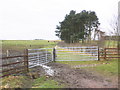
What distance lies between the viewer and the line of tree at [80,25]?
1032 inches

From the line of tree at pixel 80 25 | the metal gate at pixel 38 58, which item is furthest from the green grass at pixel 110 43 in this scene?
the metal gate at pixel 38 58

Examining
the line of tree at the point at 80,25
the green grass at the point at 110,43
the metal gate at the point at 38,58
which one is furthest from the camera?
the line of tree at the point at 80,25

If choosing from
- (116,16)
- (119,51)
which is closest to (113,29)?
(116,16)

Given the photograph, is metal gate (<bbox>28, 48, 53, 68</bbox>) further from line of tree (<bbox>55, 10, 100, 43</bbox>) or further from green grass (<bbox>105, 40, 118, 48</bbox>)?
line of tree (<bbox>55, 10, 100, 43</bbox>)

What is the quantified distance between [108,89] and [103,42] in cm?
1401

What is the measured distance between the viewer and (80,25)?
2833cm

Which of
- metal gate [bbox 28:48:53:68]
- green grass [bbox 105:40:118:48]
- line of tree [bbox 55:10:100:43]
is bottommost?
metal gate [bbox 28:48:53:68]

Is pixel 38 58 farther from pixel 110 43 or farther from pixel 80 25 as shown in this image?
pixel 80 25

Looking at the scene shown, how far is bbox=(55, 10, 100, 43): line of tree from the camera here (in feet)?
86.0

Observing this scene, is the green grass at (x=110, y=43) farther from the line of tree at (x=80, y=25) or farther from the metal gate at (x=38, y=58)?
the metal gate at (x=38, y=58)

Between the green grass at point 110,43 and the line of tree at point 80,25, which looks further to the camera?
the line of tree at point 80,25

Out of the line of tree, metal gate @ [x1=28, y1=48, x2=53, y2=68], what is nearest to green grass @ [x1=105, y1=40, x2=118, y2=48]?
the line of tree

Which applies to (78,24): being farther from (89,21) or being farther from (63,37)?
(63,37)

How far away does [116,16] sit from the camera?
1496 cm
